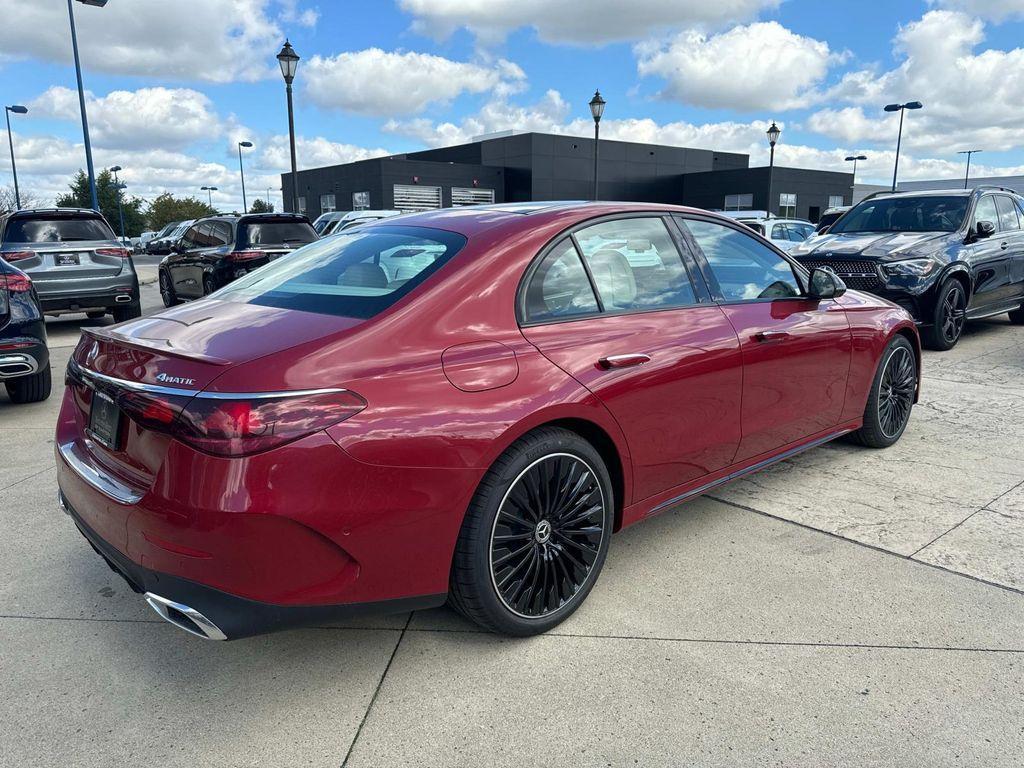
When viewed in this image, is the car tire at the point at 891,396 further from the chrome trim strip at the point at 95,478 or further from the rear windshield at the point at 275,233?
the rear windshield at the point at 275,233

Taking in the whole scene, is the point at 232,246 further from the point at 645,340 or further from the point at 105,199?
the point at 105,199

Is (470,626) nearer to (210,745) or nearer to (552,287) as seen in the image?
(210,745)

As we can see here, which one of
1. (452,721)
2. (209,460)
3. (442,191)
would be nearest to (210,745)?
(452,721)

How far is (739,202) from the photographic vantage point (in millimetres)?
49625

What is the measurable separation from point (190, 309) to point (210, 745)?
1.62m

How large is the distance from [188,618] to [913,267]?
823cm

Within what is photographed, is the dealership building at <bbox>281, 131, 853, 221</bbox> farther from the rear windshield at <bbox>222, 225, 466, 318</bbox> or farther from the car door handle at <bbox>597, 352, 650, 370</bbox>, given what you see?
the car door handle at <bbox>597, 352, 650, 370</bbox>

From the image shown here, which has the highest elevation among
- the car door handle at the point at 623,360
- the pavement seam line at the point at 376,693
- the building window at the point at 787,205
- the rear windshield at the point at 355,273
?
the building window at the point at 787,205

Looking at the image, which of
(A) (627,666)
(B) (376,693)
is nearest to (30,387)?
(B) (376,693)

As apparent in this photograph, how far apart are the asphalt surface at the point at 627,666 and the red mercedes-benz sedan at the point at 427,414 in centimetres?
31

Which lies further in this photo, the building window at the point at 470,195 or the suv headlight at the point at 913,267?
the building window at the point at 470,195

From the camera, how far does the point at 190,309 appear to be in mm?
3059

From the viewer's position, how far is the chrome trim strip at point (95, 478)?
240cm

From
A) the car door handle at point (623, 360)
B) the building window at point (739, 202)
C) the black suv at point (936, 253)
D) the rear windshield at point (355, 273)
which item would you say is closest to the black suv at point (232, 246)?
the black suv at point (936, 253)
